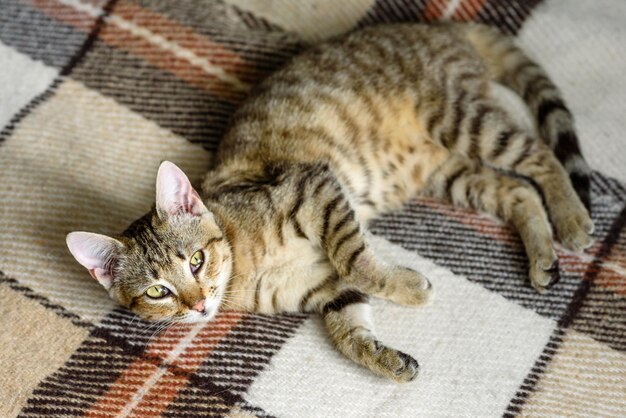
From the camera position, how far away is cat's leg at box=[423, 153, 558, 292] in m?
1.75

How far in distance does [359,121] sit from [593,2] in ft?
2.82

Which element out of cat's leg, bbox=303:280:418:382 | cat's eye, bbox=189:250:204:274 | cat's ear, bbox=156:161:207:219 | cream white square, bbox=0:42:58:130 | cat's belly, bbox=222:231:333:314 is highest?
cream white square, bbox=0:42:58:130

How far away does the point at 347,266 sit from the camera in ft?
5.47

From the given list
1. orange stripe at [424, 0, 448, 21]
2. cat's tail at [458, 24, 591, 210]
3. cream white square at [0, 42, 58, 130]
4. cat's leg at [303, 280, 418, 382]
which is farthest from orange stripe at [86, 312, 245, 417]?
orange stripe at [424, 0, 448, 21]

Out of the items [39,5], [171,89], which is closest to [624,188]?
[171,89]

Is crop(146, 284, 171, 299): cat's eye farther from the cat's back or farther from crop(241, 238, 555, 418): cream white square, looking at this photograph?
the cat's back

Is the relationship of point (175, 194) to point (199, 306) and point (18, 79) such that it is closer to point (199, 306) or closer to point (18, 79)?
point (199, 306)

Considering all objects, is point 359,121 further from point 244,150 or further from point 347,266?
point 347,266

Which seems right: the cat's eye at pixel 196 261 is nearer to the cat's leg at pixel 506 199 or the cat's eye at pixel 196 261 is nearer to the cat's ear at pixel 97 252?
the cat's ear at pixel 97 252

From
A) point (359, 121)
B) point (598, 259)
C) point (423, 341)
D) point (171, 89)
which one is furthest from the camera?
point (171, 89)

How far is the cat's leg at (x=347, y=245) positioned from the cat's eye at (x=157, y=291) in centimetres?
35

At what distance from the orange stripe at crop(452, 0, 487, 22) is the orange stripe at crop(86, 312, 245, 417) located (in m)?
1.19

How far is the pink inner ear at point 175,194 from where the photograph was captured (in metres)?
1.54

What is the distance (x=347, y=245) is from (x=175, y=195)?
432mm
